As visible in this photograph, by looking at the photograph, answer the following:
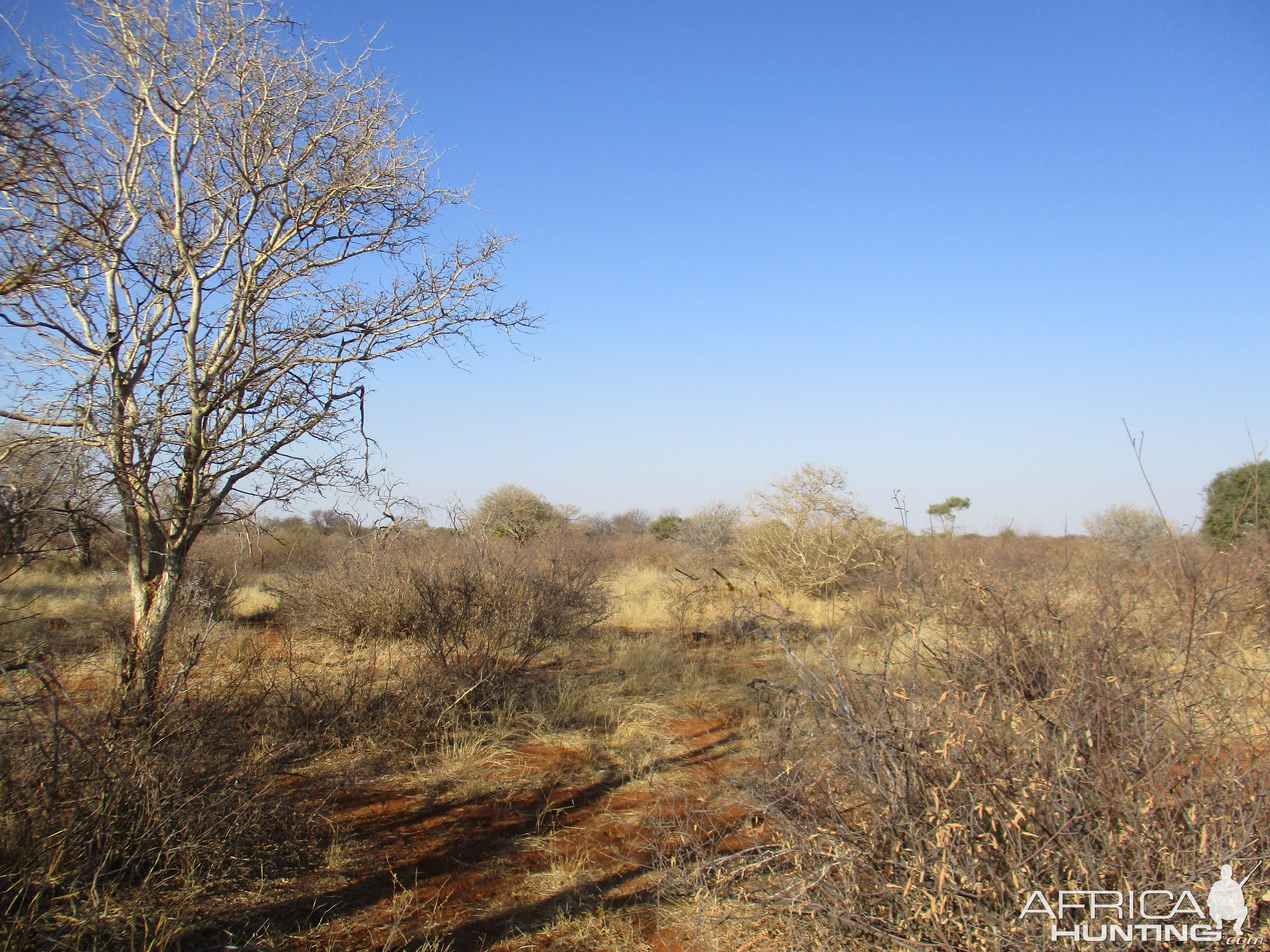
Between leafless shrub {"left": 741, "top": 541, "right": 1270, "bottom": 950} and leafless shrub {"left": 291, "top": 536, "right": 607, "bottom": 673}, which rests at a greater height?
leafless shrub {"left": 291, "top": 536, "right": 607, "bottom": 673}

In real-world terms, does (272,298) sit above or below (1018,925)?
above

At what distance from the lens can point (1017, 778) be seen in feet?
7.00

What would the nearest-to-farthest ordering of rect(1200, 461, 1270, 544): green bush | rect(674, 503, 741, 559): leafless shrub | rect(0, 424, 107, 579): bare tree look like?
1. rect(0, 424, 107, 579): bare tree
2. rect(1200, 461, 1270, 544): green bush
3. rect(674, 503, 741, 559): leafless shrub

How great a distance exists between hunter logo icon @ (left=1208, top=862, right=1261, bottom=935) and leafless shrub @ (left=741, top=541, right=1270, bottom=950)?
0.19 feet

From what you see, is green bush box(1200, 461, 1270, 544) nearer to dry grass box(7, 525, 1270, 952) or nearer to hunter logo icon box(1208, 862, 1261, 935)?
dry grass box(7, 525, 1270, 952)

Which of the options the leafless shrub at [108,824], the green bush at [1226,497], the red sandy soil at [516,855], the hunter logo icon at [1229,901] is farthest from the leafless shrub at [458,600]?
the green bush at [1226,497]

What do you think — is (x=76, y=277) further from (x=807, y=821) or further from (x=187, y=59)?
(x=807, y=821)

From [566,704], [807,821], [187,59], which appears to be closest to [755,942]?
[807,821]

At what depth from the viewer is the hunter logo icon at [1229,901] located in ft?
5.85

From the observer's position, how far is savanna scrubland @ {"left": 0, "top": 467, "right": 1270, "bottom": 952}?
2076mm

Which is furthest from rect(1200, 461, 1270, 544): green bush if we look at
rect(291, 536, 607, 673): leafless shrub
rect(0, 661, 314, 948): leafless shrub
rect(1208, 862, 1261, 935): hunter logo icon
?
rect(0, 661, 314, 948): leafless shrub

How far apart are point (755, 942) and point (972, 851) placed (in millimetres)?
998

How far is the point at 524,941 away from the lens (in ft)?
9.85

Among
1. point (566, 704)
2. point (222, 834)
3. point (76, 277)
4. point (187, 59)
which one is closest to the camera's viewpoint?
point (222, 834)
